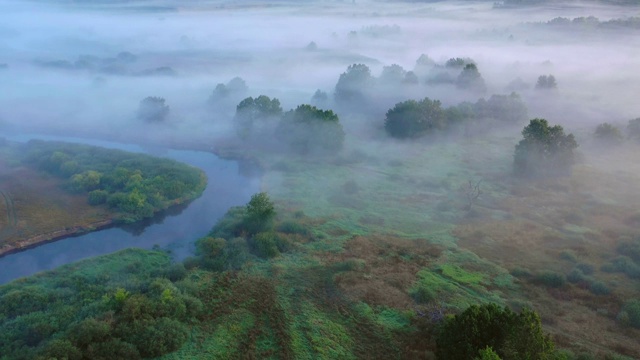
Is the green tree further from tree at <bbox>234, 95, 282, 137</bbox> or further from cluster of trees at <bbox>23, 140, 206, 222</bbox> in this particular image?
tree at <bbox>234, 95, 282, 137</bbox>

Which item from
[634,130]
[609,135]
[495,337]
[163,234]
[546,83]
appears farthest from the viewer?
[546,83]

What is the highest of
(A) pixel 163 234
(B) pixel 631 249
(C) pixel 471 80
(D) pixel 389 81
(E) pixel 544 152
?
(C) pixel 471 80

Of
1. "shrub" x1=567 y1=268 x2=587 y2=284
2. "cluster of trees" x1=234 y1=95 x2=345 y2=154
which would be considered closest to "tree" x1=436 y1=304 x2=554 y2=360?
"shrub" x1=567 y1=268 x2=587 y2=284

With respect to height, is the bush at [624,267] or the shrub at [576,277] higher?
the bush at [624,267]

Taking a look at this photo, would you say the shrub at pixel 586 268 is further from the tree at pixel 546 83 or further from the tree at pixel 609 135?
the tree at pixel 546 83

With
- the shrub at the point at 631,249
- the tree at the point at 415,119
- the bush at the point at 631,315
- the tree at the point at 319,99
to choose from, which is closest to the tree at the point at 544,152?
the tree at the point at 415,119

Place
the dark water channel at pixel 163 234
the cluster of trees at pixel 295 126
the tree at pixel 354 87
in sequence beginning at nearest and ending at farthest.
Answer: the dark water channel at pixel 163 234 → the cluster of trees at pixel 295 126 → the tree at pixel 354 87

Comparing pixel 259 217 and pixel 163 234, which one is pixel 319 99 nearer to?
pixel 163 234

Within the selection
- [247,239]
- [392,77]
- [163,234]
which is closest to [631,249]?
[247,239]
